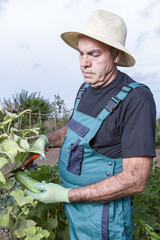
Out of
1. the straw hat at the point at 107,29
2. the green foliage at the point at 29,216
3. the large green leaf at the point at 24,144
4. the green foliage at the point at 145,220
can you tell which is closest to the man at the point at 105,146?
the straw hat at the point at 107,29

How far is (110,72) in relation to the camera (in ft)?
6.53

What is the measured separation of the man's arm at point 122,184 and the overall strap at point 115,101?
306 millimetres

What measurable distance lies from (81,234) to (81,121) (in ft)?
2.43

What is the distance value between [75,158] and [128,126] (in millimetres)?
402

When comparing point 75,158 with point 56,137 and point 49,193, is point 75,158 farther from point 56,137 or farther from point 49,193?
point 56,137

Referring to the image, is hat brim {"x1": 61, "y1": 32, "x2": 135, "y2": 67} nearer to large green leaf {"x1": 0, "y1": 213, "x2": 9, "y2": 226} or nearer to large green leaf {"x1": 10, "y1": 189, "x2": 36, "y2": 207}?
large green leaf {"x1": 10, "y1": 189, "x2": 36, "y2": 207}

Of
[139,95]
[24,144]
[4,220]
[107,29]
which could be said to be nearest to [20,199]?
[4,220]

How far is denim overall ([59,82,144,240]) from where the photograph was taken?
5.98ft

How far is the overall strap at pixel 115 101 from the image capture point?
1797 millimetres

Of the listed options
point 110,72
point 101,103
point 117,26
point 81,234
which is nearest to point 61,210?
point 81,234

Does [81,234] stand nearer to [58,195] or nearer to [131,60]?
[58,195]

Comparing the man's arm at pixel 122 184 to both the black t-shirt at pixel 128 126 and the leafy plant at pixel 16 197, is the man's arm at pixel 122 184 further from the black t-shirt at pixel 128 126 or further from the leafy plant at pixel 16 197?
the leafy plant at pixel 16 197

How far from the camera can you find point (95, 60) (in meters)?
1.90

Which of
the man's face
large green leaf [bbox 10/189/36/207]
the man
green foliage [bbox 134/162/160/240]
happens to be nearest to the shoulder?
the man
